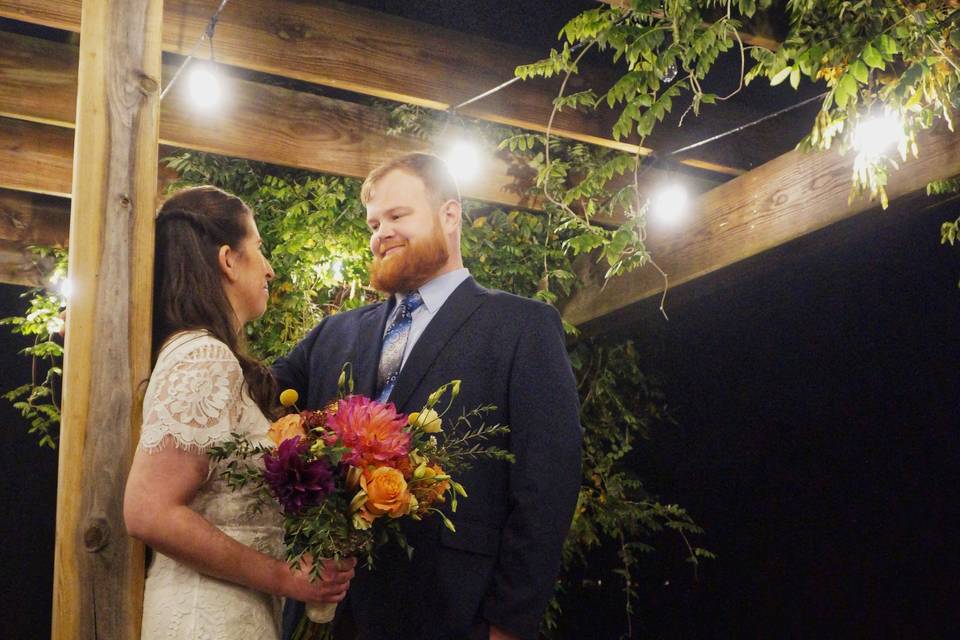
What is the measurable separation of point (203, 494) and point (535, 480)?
0.68 meters

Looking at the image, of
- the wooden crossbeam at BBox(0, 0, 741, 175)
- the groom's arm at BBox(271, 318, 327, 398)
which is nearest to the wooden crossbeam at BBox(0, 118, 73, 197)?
the wooden crossbeam at BBox(0, 0, 741, 175)

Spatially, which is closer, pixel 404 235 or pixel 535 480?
pixel 535 480

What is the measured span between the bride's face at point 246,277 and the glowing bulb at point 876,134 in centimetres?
185

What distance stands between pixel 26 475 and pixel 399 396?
14.4 ft

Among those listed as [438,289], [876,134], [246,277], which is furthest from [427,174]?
[876,134]

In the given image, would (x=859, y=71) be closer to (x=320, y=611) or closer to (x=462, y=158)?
(x=320, y=611)

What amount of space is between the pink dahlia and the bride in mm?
228

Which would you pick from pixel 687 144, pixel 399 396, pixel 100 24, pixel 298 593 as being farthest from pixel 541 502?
pixel 687 144

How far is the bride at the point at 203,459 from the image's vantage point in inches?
66.4

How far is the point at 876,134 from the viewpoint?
2895mm

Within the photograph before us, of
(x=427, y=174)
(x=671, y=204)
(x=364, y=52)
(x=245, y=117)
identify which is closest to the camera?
(x=427, y=174)

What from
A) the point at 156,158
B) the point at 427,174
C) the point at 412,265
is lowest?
the point at 412,265

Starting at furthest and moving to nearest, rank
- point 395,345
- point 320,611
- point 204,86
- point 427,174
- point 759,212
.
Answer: point 759,212 < point 204,86 < point 427,174 < point 395,345 < point 320,611

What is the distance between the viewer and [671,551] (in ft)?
20.0
